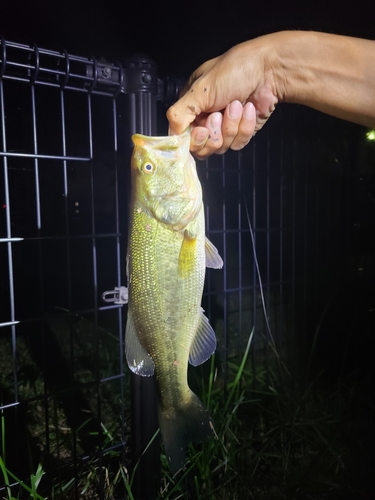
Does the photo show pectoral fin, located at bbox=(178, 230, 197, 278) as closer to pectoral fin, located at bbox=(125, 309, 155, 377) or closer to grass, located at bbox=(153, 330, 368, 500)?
pectoral fin, located at bbox=(125, 309, 155, 377)

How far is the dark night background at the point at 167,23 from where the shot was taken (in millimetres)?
2301

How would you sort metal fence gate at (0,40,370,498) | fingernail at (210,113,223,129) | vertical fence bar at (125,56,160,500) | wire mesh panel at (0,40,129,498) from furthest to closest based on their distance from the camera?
metal fence gate at (0,40,370,498) < wire mesh panel at (0,40,129,498) < vertical fence bar at (125,56,160,500) < fingernail at (210,113,223,129)

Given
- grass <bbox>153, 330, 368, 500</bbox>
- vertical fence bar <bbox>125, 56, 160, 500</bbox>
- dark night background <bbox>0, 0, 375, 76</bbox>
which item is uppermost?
dark night background <bbox>0, 0, 375, 76</bbox>

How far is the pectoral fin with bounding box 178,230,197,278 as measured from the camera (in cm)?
142

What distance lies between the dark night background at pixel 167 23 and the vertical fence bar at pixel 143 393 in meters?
0.75

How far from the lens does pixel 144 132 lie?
1881 mm

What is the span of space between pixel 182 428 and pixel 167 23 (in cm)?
233

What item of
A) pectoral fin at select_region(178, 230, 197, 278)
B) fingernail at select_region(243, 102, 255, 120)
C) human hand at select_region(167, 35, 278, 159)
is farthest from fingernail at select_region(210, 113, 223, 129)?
pectoral fin at select_region(178, 230, 197, 278)

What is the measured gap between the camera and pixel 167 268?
1.43 metres

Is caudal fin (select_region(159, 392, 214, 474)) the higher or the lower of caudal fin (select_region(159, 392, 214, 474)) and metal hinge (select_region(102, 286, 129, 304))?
the lower

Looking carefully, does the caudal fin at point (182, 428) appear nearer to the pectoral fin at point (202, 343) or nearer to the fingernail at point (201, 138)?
the pectoral fin at point (202, 343)

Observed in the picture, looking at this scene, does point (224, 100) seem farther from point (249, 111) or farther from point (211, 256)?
point (211, 256)

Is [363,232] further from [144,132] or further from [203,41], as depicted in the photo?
[144,132]

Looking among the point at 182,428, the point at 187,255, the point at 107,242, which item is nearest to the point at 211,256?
the point at 187,255
